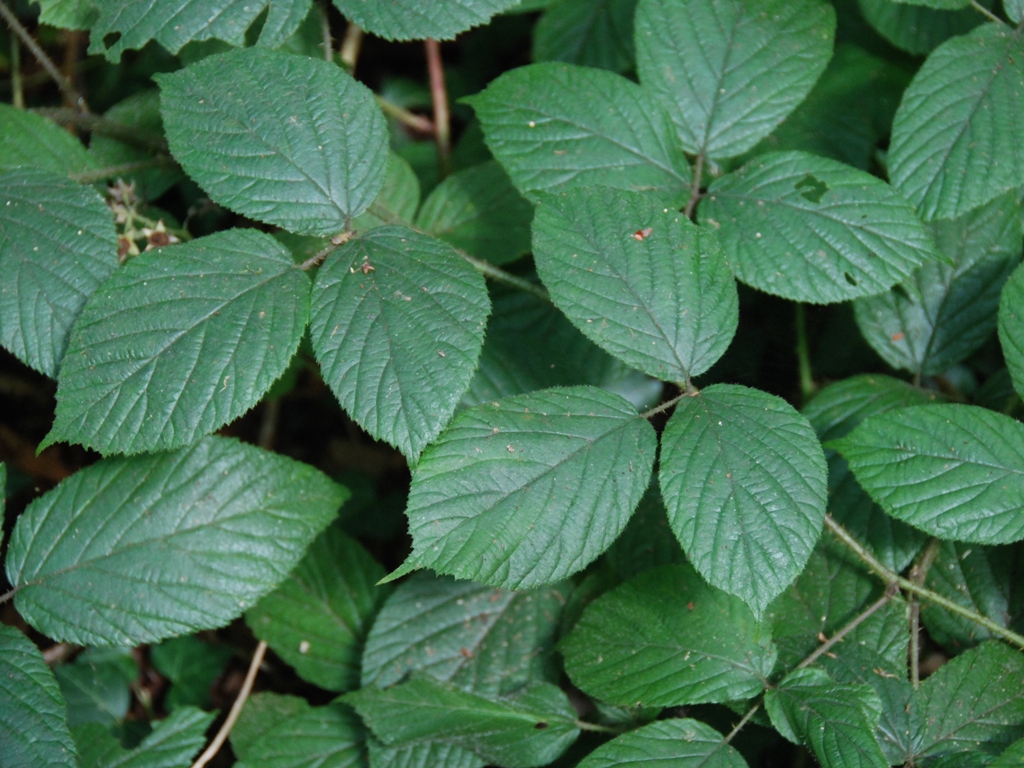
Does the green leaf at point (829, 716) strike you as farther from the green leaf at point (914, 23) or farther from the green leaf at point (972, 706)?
the green leaf at point (914, 23)

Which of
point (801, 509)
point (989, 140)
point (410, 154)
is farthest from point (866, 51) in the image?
point (801, 509)

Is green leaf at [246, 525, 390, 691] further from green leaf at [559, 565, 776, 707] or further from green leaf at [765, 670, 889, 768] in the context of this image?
green leaf at [765, 670, 889, 768]

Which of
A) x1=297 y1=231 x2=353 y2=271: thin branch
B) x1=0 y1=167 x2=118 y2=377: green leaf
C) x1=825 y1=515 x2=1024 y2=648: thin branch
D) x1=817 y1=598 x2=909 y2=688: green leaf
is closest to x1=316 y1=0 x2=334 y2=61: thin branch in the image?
x1=297 y1=231 x2=353 y2=271: thin branch

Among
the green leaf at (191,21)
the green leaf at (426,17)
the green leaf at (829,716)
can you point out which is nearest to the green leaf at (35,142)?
the green leaf at (191,21)

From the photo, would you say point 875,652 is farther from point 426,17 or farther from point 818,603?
point 426,17

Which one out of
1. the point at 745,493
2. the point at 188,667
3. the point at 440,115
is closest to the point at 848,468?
the point at 745,493
